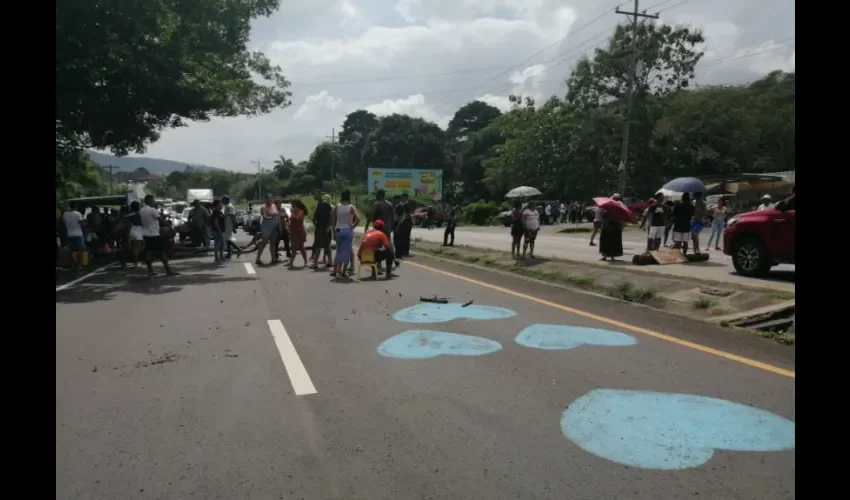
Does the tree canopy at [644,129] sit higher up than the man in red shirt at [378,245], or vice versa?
the tree canopy at [644,129]

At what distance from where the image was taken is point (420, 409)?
486 centimetres

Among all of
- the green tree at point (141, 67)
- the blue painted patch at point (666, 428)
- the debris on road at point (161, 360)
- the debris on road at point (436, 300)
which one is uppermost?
the green tree at point (141, 67)

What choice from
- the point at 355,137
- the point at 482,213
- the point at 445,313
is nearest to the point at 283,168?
the point at 355,137

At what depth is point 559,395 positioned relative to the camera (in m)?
5.12

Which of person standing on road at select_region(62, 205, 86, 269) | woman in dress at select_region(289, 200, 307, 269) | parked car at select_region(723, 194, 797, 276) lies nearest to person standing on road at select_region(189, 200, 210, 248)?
person standing on road at select_region(62, 205, 86, 269)

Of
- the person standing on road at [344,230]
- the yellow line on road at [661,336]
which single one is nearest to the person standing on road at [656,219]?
the yellow line on road at [661,336]

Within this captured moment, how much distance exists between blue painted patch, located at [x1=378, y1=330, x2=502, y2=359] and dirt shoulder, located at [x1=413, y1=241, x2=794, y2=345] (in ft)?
10.6

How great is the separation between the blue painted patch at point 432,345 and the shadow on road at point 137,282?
6.50 metres

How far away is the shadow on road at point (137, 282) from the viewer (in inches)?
466

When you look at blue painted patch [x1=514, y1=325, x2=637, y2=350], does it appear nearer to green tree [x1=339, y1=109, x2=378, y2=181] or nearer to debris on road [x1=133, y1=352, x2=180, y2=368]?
debris on road [x1=133, y1=352, x2=180, y2=368]

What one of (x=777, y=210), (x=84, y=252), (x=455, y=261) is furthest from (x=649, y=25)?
(x=84, y=252)

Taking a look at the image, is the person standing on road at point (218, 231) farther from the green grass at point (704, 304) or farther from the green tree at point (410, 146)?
the green tree at point (410, 146)
